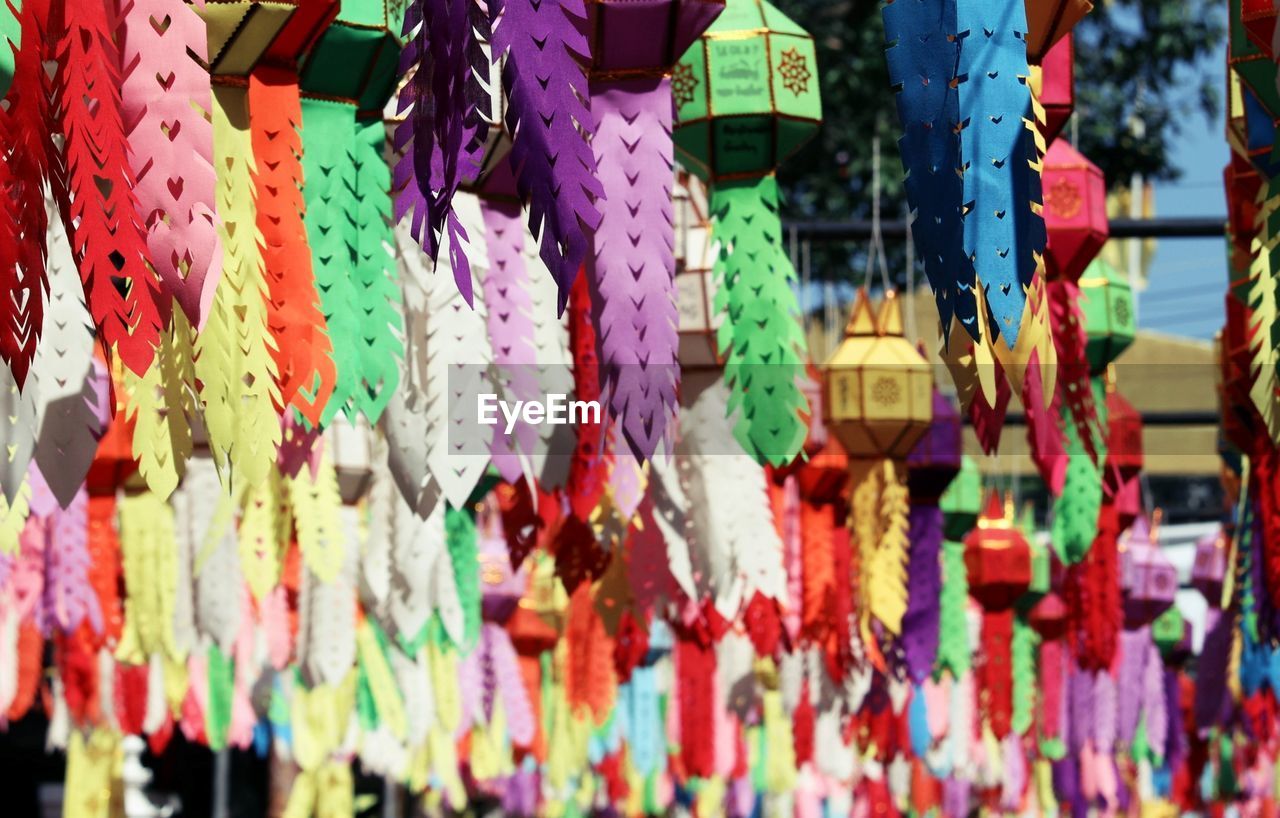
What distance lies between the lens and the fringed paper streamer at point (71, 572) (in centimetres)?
459

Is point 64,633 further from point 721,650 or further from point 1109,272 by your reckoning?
point 1109,272

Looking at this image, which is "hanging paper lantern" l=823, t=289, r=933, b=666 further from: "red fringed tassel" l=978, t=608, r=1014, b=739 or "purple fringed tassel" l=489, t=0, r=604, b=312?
"purple fringed tassel" l=489, t=0, r=604, b=312

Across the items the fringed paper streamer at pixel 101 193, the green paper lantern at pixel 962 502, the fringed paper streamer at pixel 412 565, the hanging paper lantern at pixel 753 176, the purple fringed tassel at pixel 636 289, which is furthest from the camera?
the green paper lantern at pixel 962 502

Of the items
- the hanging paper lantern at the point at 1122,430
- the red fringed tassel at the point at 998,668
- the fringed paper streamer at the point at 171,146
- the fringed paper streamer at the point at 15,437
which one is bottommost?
the red fringed tassel at the point at 998,668

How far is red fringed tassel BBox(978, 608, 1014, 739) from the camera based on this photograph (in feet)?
23.1

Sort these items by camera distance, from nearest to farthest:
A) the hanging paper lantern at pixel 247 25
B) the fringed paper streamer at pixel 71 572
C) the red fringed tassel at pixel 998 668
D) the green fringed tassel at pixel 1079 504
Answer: the hanging paper lantern at pixel 247 25 < the fringed paper streamer at pixel 71 572 < the green fringed tassel at pixel 1079 504 < the red fringed tassel at pixel 998 668

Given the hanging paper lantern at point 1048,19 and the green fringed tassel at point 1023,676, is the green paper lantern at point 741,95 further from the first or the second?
the green fringed tassel at point 1023,676

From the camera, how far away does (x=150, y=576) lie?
5.04 m

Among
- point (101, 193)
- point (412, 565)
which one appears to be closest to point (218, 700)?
point (412, 565)

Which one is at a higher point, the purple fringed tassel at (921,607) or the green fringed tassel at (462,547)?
the green fringed tassel at (462,547)

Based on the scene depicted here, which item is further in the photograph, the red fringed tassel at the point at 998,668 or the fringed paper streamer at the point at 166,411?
the red fringed tassel at the point at 998,668

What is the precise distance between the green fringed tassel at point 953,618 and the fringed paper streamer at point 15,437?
4.05 metres

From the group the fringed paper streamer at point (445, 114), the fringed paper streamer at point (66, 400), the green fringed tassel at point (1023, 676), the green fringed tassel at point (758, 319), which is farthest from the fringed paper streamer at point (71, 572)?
the green fringed tassel at point (1023, 676)

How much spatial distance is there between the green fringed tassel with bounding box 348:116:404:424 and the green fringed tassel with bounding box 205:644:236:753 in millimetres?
3853
